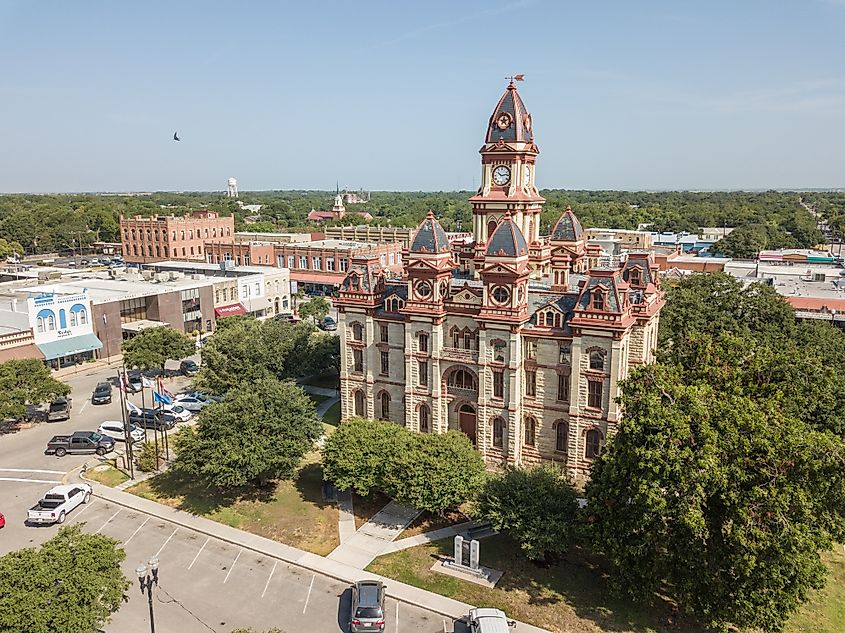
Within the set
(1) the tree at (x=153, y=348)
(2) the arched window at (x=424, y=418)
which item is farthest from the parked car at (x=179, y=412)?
(2) the arched window at (x=424, y=418)

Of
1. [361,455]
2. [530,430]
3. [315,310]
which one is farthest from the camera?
[315,310]

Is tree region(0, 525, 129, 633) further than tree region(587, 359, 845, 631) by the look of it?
No

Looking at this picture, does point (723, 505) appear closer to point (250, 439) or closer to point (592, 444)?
point (592, 444)

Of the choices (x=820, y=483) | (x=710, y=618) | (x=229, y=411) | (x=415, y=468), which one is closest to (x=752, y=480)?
(x=820, y=483)

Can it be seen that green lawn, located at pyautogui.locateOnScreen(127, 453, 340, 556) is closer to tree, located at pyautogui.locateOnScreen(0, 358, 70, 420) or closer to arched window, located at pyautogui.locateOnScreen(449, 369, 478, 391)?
arched window, located at pyautogui.locateOnScreen(449, 369, 478, 391)

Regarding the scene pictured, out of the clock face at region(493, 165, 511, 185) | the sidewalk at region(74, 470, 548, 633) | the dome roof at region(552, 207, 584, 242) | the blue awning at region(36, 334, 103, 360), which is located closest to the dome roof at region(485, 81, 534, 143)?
the clock face at region(493, 165, 511, 185)

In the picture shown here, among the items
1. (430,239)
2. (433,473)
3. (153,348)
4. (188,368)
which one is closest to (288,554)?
(433,473)
